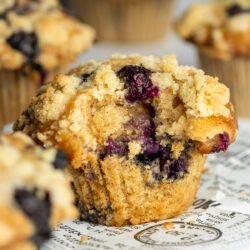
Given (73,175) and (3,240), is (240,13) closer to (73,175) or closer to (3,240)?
(73,175)

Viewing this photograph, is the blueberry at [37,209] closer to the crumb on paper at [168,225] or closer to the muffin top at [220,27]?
the crumb on paper at [168,225]

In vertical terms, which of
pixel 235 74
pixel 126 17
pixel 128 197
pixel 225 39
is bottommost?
pixel 128 197

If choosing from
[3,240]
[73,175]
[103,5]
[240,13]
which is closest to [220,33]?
[240,13]

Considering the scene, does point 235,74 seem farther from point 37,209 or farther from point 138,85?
point 37,209

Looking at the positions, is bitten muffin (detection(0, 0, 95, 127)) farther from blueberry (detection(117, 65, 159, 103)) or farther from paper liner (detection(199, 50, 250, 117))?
blueberry (detection(117, 65, 159, 103))

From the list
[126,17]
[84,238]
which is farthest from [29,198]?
[126,17]

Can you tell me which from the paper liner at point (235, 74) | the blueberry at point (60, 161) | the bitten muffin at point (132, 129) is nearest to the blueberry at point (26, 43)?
the bitten muffin at point (132, 129)
